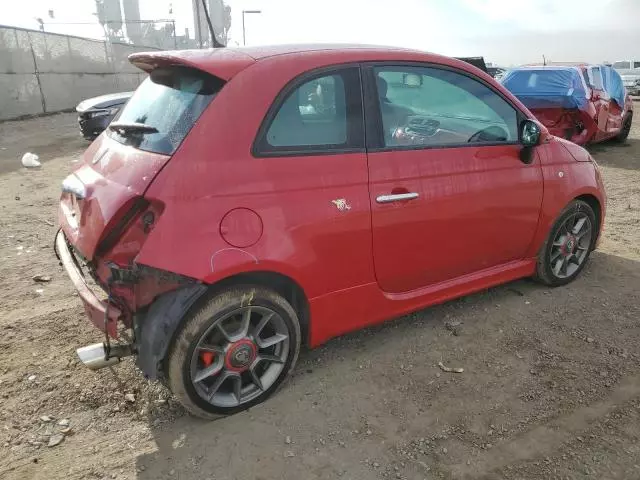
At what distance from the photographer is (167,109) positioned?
2.53 metres

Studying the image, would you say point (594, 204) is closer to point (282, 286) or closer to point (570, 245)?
point (570, 245)

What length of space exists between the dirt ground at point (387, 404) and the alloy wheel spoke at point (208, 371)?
281 millimetres

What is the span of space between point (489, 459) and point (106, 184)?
2.23 metres

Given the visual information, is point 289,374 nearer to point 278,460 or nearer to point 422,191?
point 278,460

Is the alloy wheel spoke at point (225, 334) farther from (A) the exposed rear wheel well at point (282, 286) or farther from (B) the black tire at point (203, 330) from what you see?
(A) the exposed rear wheel well at point (282, 286)

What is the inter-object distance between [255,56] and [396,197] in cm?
104

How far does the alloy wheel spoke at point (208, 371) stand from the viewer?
2.46 m

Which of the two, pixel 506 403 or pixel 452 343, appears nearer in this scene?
pixel 506 403

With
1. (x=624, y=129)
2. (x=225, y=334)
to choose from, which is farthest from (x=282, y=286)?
(x=624, y=129)

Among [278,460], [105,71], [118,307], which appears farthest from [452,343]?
[105,71]

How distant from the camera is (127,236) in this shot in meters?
2.31

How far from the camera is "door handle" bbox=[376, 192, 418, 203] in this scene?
2.71 meters

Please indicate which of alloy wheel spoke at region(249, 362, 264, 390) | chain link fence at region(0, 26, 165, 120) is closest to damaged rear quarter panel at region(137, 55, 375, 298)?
alloy wheel spoke at region(249, 362, 264, 390)

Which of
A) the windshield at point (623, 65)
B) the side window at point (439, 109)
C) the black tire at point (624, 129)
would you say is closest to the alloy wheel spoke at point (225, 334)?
the side window at point (439, 109)
